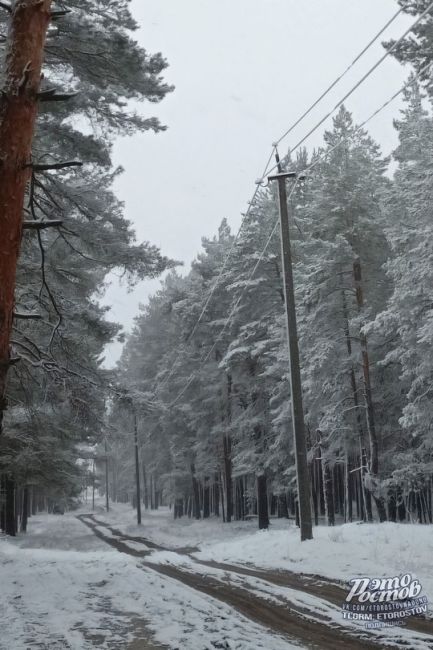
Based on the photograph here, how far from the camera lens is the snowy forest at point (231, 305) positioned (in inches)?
371

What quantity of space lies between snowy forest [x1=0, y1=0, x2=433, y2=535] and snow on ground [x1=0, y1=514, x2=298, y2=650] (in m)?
3.04

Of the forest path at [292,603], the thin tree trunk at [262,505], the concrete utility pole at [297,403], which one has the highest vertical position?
the concrete utility pole at [297,403]

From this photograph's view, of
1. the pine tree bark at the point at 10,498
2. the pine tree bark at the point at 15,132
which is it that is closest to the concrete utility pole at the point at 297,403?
the pine tree bark at the point at 15,132

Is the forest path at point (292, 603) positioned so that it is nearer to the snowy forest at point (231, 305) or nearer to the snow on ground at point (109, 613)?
the snow on ground at point (109, 613)

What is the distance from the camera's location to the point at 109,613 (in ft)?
23.5

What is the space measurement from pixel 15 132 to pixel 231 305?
2288 cm

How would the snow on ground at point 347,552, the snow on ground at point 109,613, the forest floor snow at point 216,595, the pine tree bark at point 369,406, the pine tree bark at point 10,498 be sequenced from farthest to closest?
1. the pine tree bark at point 10,498
2. the pine tree bark at point 369,406
3. the snow on ground at point 347,552
4. the forest floor snow at point 216,595
5. the snow on ground at point 109,613

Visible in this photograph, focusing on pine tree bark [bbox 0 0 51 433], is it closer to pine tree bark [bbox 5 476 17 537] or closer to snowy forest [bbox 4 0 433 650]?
snowy forest [bbox 4 0 433 650]

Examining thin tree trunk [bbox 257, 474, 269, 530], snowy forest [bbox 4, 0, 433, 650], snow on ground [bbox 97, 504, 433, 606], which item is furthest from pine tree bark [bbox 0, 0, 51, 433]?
thin tree trunk [bbox 257, 474, 269, 530]

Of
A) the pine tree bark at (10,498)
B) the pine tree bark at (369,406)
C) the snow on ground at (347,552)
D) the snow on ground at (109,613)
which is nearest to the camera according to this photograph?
the snow on ground at (109,613)

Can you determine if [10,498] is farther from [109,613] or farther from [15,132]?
[15,132]

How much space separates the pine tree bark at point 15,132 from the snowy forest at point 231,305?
1.3 inches

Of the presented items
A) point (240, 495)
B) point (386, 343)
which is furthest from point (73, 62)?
point (240, 495)

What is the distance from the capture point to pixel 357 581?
28.1ft
